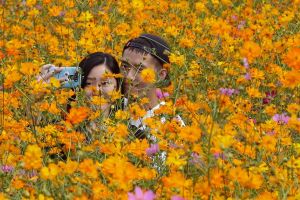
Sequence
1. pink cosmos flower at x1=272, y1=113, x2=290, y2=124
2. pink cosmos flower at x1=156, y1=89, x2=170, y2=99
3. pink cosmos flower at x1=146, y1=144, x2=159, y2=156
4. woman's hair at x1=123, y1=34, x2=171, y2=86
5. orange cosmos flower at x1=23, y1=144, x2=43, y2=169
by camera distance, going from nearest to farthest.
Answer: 1. orange cosmos flower at x1=23, y1=144, x2=43, y2=169
2. pink cosmos flower at x1=146, y1=144, x2=159, y2=156
3. pink cosmos flower at x1=272, y1=113, x2=290, y2=124
4. pink cosmos flower at x1=156, y1=89, x2=170, y2=99
5. woman's hair at x1=123, y1=34, x2=171, y2=86

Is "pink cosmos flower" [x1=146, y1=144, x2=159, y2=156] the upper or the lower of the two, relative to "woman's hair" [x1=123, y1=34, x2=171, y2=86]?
lower

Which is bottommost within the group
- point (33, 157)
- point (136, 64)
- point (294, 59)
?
point (33, 157)

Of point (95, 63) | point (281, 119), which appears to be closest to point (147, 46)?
point (95, 63)

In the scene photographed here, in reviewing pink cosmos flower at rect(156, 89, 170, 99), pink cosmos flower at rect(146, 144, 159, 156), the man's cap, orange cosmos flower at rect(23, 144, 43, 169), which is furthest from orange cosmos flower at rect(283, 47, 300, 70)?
the man's cap

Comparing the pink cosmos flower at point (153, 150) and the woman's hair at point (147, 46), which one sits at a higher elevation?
the woman's hair at point (147, 46)

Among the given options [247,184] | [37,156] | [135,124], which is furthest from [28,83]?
[247,184]

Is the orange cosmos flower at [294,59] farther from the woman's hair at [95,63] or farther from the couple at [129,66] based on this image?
the woman's hair at [95,63]

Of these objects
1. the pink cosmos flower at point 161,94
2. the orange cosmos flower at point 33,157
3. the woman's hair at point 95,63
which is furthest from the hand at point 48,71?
the orange cosmos flower at point 33,157

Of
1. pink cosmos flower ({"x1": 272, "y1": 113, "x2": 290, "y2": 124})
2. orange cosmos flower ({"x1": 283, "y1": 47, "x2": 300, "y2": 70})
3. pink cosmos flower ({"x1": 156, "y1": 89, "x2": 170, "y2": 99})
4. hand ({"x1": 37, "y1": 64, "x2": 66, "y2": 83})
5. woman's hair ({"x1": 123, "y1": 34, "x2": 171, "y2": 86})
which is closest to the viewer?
orange cosmos flower ({"x1": 283, "y1": 47, "x2": 300, "y2": 70})

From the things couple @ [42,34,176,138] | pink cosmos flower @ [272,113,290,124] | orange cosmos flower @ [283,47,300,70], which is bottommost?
orange cosmos flower @ [283,47,300,70]

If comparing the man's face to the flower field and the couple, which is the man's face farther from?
the flower field

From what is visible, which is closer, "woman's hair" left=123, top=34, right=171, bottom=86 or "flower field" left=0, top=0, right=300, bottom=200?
"flower field" left=0, top=0, right=300, bottom=200

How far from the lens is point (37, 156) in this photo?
146 centimetres

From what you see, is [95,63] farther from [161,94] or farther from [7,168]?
[7,168]
